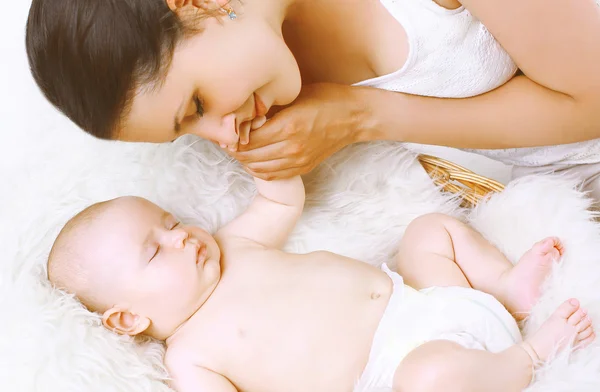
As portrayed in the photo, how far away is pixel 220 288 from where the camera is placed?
124cm

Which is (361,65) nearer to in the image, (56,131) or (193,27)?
(193,27)

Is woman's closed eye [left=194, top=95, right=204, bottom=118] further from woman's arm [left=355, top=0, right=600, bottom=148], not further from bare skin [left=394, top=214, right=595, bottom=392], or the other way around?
bare skin [left=394, top=214, right=595, bottom=392]

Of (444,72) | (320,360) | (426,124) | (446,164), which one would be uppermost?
(444,72)

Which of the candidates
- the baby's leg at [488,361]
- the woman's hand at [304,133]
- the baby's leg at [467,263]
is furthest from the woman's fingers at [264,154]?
the baby's leg at [488,361]

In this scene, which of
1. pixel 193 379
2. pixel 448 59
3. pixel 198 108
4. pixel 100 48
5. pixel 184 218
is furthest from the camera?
pixel 184 218

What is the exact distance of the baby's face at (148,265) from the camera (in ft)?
3.83

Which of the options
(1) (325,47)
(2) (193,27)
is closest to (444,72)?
(1) (325,47)

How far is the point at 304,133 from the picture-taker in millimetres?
1240

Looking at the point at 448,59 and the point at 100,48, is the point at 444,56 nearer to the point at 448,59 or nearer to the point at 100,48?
the point at 448,59

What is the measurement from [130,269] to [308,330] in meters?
0.34

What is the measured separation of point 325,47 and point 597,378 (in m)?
0.79

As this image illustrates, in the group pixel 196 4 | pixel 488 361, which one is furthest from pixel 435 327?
pixel 196 4

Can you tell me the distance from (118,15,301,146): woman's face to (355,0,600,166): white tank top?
0.90 feet

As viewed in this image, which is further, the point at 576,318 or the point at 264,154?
the point at 264,154
